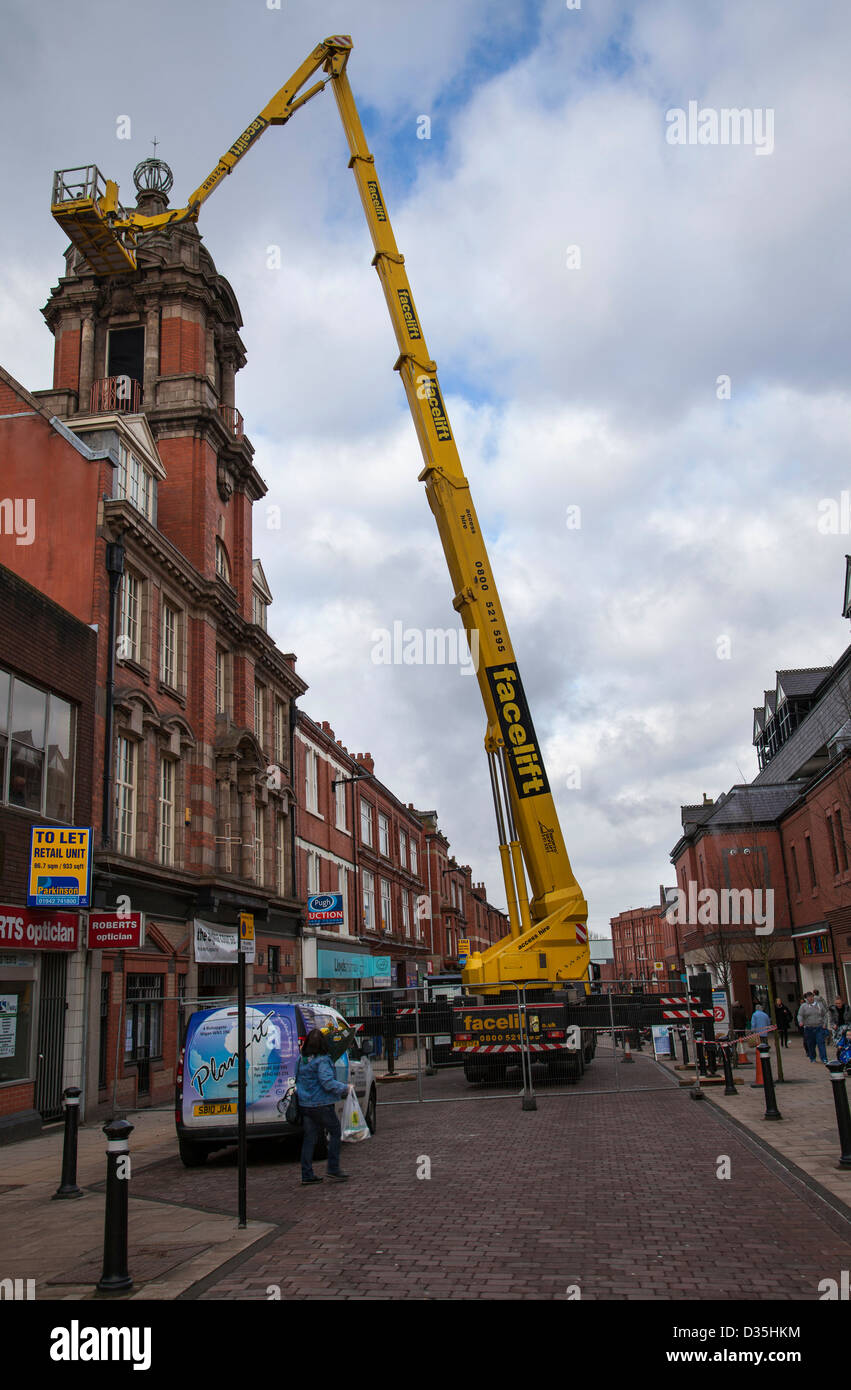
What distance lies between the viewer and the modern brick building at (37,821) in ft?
50.4

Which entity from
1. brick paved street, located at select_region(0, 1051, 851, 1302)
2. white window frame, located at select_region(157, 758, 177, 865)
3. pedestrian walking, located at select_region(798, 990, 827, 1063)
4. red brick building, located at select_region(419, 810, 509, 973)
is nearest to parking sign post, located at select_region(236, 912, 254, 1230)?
brick paved street, located at select_region(0, 1051, 851, 1302)

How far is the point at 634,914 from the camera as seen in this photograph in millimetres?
136000

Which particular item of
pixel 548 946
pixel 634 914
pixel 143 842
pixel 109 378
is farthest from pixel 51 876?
pixel 634 914

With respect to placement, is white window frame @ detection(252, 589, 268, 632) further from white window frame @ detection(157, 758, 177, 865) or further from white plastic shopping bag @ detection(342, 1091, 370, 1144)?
white plastic shopping bag @ detection(342, 1091, 370, 1144)

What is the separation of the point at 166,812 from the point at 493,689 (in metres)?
8.42

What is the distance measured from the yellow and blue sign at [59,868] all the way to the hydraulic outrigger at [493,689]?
693 cm

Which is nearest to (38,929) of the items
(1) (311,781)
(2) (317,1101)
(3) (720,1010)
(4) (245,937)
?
(2) (317,1101)

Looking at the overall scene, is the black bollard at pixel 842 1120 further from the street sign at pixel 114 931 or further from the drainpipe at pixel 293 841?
the drainpipe at pixel 293 841

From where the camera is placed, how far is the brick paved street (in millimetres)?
6254

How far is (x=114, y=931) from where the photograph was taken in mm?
15398

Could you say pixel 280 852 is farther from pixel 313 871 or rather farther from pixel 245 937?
pixel 245 937

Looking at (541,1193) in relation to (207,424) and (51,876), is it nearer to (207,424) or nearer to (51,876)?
(51,876)

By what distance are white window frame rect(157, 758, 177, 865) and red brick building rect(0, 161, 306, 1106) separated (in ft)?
0.16
